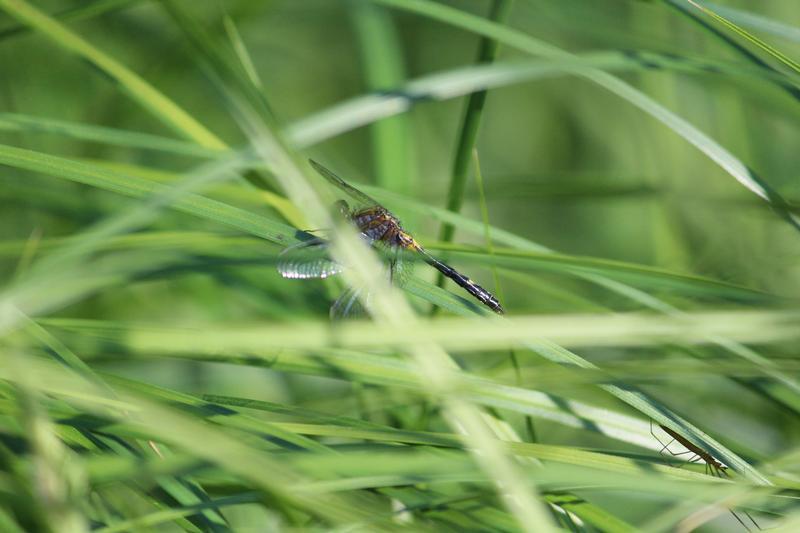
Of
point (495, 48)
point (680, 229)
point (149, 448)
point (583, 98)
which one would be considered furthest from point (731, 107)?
point (149, 448)

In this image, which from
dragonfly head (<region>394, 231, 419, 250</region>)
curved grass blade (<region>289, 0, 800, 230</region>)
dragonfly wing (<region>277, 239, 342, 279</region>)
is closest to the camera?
curved grass blade (<region>289, 0, 800, 230</region>)

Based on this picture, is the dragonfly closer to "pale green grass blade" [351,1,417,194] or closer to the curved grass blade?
"pale green grass blade" [351,1,417,194]

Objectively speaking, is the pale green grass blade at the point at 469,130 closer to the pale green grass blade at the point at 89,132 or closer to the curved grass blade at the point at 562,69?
the curved grass blade at the point at 562,69

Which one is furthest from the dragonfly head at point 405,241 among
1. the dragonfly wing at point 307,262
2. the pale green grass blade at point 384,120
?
the dragonfly wing at point 307,262

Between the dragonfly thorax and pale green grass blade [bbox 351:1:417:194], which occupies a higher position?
pale green grass blade [bbox 351:1:417:194]

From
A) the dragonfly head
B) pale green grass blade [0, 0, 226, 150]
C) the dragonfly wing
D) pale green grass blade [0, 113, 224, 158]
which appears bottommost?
the dragonfly wing

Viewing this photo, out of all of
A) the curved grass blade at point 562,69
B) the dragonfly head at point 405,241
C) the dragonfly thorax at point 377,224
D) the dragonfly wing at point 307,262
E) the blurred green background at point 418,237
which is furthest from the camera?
the dragonfly thorax at point 377,224

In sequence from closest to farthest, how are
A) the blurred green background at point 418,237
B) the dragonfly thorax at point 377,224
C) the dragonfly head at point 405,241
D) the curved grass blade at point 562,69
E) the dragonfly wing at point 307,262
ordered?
the blurred green background at point 418,237
the curved grass blade at point 562,69
the dragonfly wing at point 307,262
the dragonfly head at point 405,241
the dragonfly thorax at point 377,224

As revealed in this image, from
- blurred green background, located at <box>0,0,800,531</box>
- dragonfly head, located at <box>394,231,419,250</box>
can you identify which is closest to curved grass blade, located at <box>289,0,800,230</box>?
blurred green background, located at <box>0,0,800,531</box>
